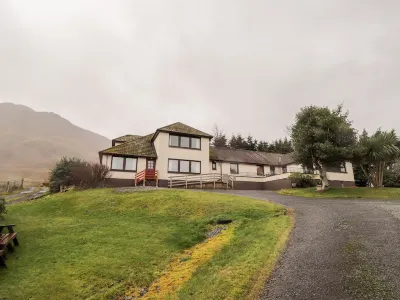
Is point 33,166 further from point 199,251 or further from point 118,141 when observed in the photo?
point 199,251

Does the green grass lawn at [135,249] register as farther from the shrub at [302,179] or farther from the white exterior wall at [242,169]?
the white exterior wall at [242,169]

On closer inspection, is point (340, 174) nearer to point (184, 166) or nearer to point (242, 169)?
point (242, 169)

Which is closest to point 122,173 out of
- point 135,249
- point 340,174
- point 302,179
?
point 302,179

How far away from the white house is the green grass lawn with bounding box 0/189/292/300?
14.1 metres

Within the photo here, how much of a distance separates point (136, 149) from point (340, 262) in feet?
96.5

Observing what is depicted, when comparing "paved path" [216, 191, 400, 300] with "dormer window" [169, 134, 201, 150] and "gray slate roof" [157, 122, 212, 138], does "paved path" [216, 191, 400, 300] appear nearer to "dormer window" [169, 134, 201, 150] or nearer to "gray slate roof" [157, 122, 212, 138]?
"dormer window" [169, 134, 201, 150]

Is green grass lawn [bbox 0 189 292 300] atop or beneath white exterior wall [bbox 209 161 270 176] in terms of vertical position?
beneath

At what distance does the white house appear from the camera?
109 ft

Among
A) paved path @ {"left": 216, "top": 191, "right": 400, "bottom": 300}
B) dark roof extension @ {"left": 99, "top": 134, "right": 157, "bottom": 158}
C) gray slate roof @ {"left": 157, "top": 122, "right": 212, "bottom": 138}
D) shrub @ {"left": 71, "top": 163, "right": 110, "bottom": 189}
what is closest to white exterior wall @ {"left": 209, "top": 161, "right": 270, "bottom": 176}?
gray slate roof @ {"left": 157, "top": 122, "right": 212, "bottom": 138}

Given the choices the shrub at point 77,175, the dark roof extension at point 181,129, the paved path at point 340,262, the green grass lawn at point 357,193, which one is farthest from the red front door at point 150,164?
the paved path at point 340,262

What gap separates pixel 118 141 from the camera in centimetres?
4169

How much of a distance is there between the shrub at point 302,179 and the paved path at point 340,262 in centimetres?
2191

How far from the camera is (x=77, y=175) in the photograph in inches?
1162

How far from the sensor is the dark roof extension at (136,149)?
33.3 metres
